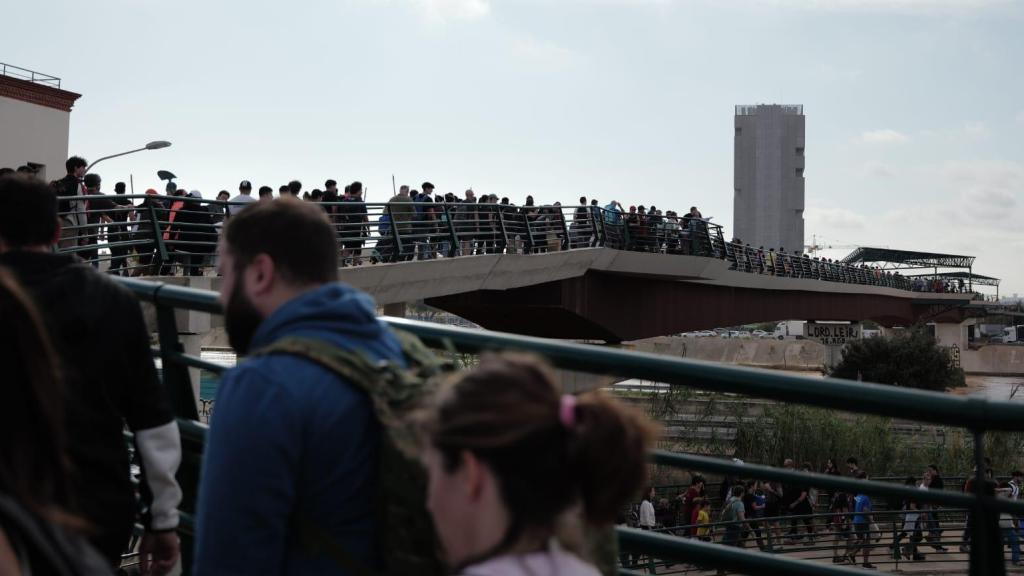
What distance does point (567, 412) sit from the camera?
170cm

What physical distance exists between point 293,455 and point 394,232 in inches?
686

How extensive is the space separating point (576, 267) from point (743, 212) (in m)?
165

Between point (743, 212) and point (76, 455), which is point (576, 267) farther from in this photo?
point (743, 212)

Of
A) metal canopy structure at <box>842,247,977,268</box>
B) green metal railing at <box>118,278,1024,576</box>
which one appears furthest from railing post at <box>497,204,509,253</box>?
metal canopy structure at <box>842,247,977,268</box>

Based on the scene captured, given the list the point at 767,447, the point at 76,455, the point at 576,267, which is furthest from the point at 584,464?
the point at 767,447

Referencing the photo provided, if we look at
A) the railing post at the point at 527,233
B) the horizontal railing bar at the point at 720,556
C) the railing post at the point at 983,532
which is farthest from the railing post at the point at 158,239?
the railing post at the point at 983,532

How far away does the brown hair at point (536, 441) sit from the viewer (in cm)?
169

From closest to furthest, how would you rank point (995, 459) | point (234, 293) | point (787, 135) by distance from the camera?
point (234, 293)
point (995, 459)
point (787, 135)

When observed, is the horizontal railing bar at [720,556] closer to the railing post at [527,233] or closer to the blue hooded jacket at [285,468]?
the blue hooded jacket at [285,468]

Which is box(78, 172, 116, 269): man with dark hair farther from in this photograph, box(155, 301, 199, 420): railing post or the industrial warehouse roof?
the industrial warehouse roof

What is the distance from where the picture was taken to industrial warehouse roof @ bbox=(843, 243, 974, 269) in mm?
136750

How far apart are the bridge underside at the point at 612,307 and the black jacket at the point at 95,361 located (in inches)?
890

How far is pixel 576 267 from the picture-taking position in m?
26.7

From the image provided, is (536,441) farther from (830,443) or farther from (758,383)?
(830,443)
